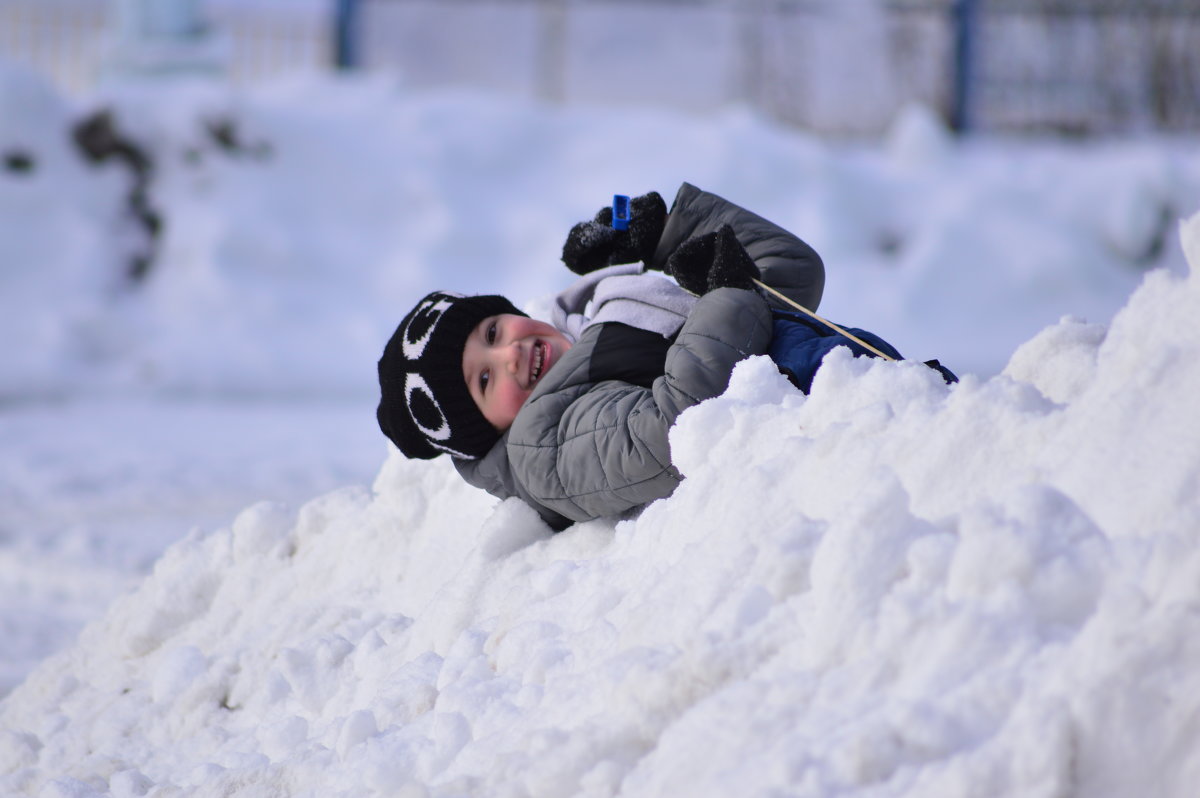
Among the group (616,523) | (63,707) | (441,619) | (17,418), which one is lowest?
(17,418)

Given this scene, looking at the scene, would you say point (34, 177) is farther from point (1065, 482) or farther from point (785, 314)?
point (1065, 482)

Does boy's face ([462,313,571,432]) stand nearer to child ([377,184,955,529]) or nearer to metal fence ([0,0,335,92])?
child ([377,184,955,529])

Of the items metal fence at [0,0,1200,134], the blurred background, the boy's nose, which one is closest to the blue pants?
the boy's nose

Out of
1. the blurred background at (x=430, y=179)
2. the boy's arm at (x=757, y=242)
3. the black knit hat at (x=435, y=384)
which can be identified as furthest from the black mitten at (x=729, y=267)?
the blurred background at (x=430, y=179)

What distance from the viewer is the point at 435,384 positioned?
2250mm

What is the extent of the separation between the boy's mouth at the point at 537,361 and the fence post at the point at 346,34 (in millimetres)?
7195

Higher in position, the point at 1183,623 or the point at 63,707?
the point at 1183,623

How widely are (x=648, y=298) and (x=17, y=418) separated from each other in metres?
4.26

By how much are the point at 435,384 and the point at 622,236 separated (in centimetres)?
50

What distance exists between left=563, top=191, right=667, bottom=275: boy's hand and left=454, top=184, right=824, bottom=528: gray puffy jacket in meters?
0.28

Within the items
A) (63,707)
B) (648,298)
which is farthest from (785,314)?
(63,707)

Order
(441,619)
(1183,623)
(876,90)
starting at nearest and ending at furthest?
(1183,623) < (441,619) < (876,90)

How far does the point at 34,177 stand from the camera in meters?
6.96

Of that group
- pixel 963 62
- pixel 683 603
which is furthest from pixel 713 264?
pixel 963 62
